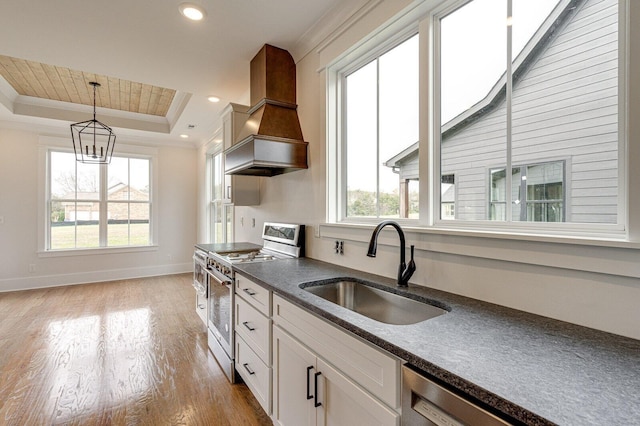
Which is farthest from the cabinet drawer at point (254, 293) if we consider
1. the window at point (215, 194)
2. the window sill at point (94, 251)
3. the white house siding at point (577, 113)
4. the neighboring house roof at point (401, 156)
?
the window sill at point (94, 251)

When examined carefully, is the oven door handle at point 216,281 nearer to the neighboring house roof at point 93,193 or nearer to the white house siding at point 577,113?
the white house siding at point 577,113

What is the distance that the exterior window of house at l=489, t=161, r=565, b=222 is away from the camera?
3.92 feet

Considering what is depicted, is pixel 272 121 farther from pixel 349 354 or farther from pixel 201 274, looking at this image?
pixel 349 354

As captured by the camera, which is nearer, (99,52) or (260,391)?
(260,391)

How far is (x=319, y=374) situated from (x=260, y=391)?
78cm

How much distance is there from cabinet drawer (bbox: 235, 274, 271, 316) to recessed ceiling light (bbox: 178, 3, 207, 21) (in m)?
1.80

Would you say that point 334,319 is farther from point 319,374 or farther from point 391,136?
point 391,136

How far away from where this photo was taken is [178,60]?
2709mm

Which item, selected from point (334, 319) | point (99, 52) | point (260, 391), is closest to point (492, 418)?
point (334, 319)

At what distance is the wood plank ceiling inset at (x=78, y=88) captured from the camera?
131 inches

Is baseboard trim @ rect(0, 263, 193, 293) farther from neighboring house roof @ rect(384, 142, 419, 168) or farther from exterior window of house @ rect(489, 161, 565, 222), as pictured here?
exterior window of house @ rect(489, 161, 565, 222)

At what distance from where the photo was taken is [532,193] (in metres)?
1.27

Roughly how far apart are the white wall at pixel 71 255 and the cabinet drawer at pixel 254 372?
4.42 meters

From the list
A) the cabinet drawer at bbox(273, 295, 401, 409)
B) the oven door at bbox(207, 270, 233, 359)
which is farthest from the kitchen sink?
the oven door at bbox(207, 270, 233, 359)
